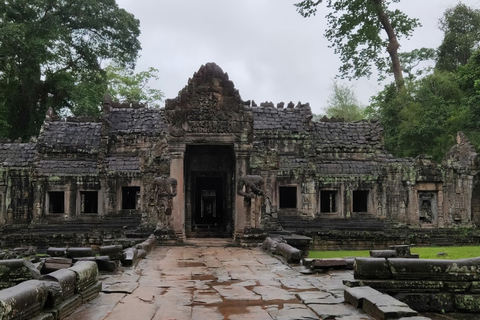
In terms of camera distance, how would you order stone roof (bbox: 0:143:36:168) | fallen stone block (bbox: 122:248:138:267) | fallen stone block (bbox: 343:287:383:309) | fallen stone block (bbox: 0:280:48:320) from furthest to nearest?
stone roof (bbox: 0:143:36:168) → fallen stone block (bbox: 122:248:138:267) → fallen stone block (bbox: 343:287:383:309) → fallen stone block (bbox: 0:280:48:320)

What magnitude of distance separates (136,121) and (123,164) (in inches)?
107

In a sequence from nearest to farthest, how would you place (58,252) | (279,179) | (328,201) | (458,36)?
(58,252), (279,179), (328,201), (458,36)

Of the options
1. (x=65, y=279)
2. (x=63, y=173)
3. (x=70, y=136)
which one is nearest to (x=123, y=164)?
(x=63, y=173)

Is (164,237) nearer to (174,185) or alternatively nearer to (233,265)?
(174,185)

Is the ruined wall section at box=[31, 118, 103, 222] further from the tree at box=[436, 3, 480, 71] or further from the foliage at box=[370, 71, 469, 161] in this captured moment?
the tree at box=[436, 3, 480, 71]

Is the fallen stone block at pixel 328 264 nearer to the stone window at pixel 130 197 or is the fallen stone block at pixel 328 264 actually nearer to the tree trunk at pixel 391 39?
the stone window at pixel 130 197

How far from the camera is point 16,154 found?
→ 76.2 ft

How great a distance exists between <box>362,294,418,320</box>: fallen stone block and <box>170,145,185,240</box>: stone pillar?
848cm

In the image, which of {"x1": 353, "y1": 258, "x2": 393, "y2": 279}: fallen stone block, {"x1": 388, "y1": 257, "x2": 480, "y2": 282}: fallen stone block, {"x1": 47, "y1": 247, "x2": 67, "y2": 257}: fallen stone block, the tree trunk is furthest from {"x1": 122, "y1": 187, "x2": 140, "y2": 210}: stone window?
the tree trunk

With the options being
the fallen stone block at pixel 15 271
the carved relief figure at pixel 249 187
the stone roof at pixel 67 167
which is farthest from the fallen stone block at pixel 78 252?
the stone roof at pixel 67 167

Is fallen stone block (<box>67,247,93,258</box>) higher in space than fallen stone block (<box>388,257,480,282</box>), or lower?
lower

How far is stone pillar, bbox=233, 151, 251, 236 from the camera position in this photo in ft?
44.0

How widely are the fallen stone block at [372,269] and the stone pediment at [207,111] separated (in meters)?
7.46

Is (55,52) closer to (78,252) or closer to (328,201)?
(328,201)
